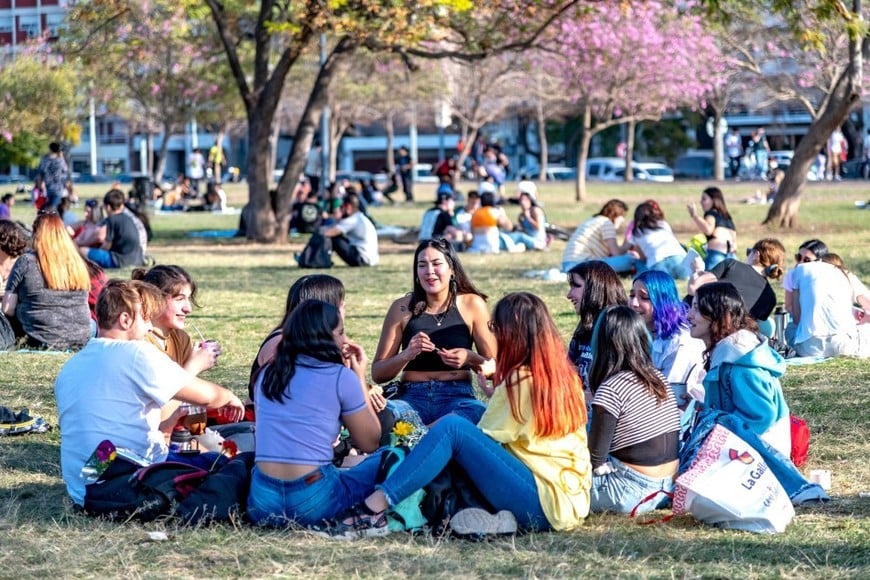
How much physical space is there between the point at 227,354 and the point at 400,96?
1583 inches

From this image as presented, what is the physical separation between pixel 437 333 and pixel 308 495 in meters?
1.75

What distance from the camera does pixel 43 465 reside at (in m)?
Result: 7.16

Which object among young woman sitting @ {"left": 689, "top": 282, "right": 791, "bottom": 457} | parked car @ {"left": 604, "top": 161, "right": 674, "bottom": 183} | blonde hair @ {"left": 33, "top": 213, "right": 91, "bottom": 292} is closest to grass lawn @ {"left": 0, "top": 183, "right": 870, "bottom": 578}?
young woman sitting @ {"left": 689, "top": 282, "right": 791, "bottom": 457}

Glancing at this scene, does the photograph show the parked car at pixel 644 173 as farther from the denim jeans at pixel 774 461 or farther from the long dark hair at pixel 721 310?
the denim jeans at pixel 774 461

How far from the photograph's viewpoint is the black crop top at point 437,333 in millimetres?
7125

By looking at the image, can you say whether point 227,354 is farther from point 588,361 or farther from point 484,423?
point 484,423

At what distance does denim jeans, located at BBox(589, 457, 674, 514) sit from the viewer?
19.5 ft

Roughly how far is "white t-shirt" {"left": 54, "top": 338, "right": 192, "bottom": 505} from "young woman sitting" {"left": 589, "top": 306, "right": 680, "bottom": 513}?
1.83m

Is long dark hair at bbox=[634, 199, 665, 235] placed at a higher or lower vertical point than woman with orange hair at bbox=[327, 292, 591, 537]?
higher

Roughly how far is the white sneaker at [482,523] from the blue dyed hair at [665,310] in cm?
201

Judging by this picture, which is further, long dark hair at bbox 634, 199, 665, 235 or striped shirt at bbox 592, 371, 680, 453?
long dark hair at bbox 634, 199, 665, 235

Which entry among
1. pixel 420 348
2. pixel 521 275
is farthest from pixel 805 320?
pixel 521 275

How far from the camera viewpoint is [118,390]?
6.04 m

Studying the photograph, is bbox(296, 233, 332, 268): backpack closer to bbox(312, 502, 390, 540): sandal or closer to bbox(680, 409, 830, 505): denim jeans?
bbox(680, 409, 830, 505): denim jeans
